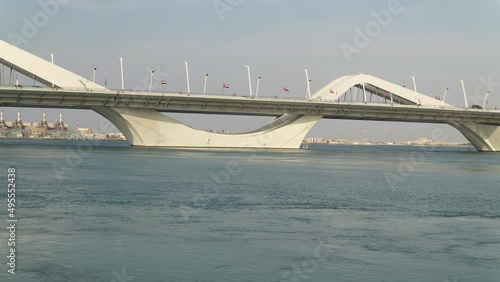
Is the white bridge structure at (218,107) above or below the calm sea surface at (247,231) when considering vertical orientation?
above

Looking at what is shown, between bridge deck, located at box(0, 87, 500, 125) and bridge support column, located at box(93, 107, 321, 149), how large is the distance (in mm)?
2082

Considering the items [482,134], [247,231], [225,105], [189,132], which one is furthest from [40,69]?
[482,134]

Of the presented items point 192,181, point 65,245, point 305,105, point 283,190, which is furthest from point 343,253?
point 305,105

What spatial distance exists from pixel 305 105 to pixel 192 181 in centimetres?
6173

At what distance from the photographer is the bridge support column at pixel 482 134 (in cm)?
13312

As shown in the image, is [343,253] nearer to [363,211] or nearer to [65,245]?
[65,245]

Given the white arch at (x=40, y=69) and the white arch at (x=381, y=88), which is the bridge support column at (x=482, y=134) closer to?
the white arch at (x=381, y=88)

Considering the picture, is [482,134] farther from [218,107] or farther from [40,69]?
[40,69]

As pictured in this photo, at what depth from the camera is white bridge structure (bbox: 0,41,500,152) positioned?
98.4 metres

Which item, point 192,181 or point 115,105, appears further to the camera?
point 115,105

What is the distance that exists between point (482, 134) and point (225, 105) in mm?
56009

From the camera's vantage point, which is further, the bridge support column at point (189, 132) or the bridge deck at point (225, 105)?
the bridge support column at point (189, 132)

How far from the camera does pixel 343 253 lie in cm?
2403

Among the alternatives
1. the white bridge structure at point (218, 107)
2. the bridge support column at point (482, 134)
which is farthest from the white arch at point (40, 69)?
the bridge support column at point (482, 134)
